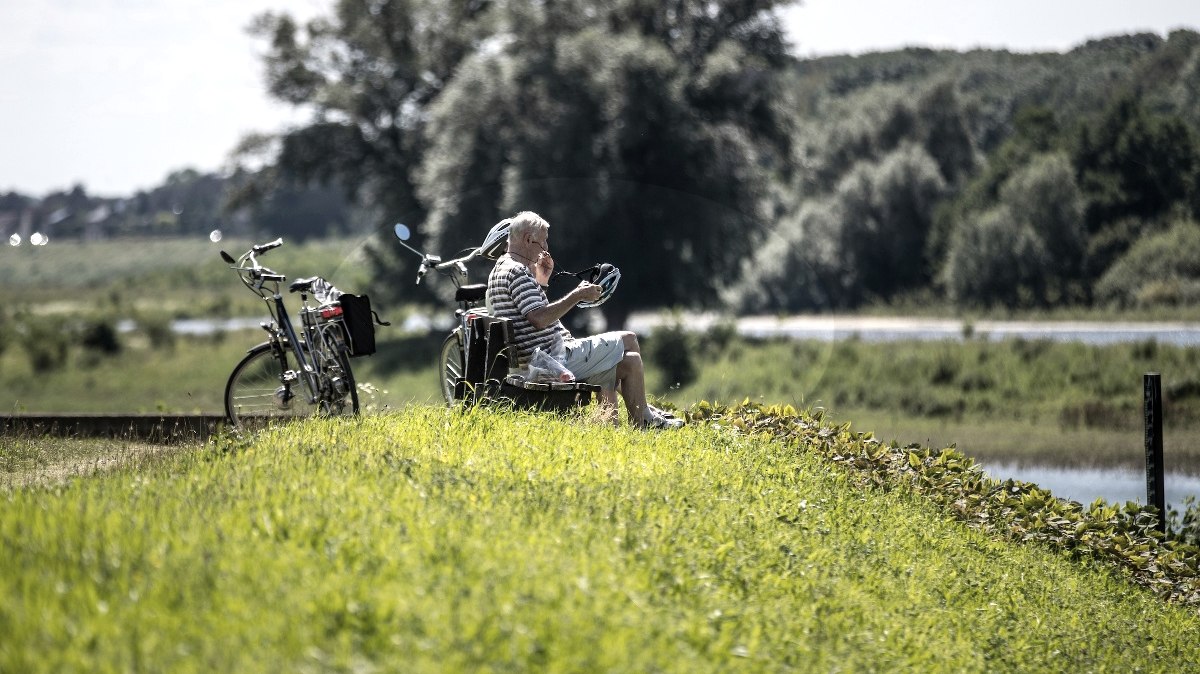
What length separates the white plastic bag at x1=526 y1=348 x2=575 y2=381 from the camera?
9656 millimetres

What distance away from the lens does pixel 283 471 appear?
23.4ft

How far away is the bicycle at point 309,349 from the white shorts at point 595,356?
1.58 m

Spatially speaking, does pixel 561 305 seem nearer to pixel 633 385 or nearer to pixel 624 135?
pixel 633 385

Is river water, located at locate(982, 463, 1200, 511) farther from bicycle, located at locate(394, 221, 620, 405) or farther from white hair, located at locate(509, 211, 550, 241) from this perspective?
white hair, located at locate(509, 211, 550, 241)

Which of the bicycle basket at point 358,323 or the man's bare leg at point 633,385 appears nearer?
the man's bare leg at point 633,385

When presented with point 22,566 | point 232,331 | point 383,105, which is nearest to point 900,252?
point 383,105

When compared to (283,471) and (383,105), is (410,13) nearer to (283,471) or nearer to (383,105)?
(383,105)

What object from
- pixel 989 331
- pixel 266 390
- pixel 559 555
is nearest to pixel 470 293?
pixel 266 390

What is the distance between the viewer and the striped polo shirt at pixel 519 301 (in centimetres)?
952

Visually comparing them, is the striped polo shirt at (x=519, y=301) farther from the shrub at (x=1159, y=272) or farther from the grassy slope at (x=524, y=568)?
the shrub at (x=1159, y=272)

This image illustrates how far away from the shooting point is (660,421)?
10234mm

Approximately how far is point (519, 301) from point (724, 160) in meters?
28.5

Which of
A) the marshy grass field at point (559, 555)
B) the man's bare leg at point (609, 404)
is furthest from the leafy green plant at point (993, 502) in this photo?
the man's bare leg at point (609, 404)

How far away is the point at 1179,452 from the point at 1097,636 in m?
16.1
